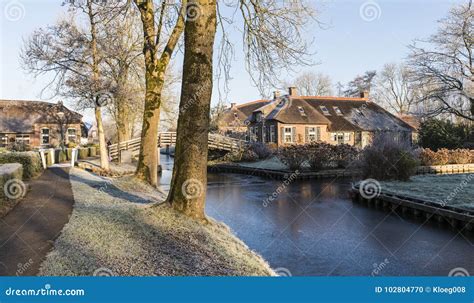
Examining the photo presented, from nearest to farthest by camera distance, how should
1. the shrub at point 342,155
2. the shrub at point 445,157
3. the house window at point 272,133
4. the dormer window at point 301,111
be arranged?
1. the shrub at point 445,157
2. the shrub at point 342,155
3. the house window at point 272,133
4. the dormer window at point 301,111

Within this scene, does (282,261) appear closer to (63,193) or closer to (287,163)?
(63,193)

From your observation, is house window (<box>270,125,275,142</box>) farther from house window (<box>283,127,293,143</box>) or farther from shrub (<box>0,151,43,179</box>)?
shrub (<box>0,151,43,179</box>)

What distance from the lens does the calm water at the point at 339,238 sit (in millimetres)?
8023

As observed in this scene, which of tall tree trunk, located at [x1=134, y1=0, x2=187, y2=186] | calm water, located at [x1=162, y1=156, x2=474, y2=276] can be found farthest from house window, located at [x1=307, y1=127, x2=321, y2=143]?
tall tree trunk, located at [x1=134, y1=0, x2=187, y2=186]

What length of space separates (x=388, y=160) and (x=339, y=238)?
9.70m

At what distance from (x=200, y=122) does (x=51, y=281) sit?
4348mm

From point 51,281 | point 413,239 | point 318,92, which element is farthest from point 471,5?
point 318,92

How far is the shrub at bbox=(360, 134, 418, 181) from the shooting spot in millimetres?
18531

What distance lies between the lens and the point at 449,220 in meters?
11.3

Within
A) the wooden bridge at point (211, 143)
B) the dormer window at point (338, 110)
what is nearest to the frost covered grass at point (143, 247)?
the wooden bridge at point (211, 143)

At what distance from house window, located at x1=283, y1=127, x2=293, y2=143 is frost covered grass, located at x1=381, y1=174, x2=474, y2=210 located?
23.4 metres

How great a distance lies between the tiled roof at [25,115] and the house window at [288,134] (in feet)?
76.4

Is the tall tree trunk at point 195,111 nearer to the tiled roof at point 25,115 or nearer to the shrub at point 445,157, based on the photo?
the shrub at point 445,157

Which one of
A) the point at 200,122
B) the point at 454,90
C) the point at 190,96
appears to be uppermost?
the point at 454,90
